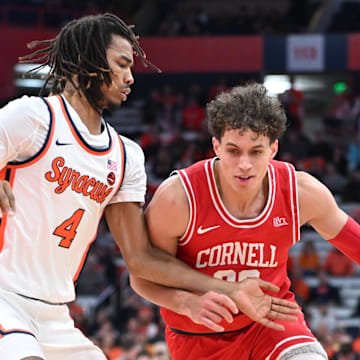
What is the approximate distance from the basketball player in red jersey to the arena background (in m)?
4.71

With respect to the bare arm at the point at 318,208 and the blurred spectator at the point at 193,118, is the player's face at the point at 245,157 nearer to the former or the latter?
the bare arm at the point at 318,208

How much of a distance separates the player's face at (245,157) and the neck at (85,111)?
661mm

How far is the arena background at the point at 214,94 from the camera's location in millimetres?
10359

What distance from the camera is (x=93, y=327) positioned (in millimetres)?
10242

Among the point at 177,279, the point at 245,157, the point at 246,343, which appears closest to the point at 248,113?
the point at 245,157

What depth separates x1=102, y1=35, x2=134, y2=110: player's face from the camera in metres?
3.59

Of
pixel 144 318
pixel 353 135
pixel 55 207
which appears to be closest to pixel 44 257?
pixel 55 207

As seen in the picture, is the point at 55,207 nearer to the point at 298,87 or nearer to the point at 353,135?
the point at 353,135

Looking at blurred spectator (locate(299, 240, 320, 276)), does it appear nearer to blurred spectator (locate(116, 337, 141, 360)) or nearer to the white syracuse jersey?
blurred spectator (locate(116, 337, 141, 360))

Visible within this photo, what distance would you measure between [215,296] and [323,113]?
677 inches

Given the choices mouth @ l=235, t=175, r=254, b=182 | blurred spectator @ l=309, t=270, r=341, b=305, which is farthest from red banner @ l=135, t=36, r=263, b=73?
mouth @ l=235, t=175, r=254, b=182

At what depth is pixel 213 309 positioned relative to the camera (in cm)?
337

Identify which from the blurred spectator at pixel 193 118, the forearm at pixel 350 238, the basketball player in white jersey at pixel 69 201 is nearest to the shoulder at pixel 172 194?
the basketball player in white jersey at pixel 69 201

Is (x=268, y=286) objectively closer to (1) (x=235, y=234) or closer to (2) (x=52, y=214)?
(1) (x=235, y=234)
